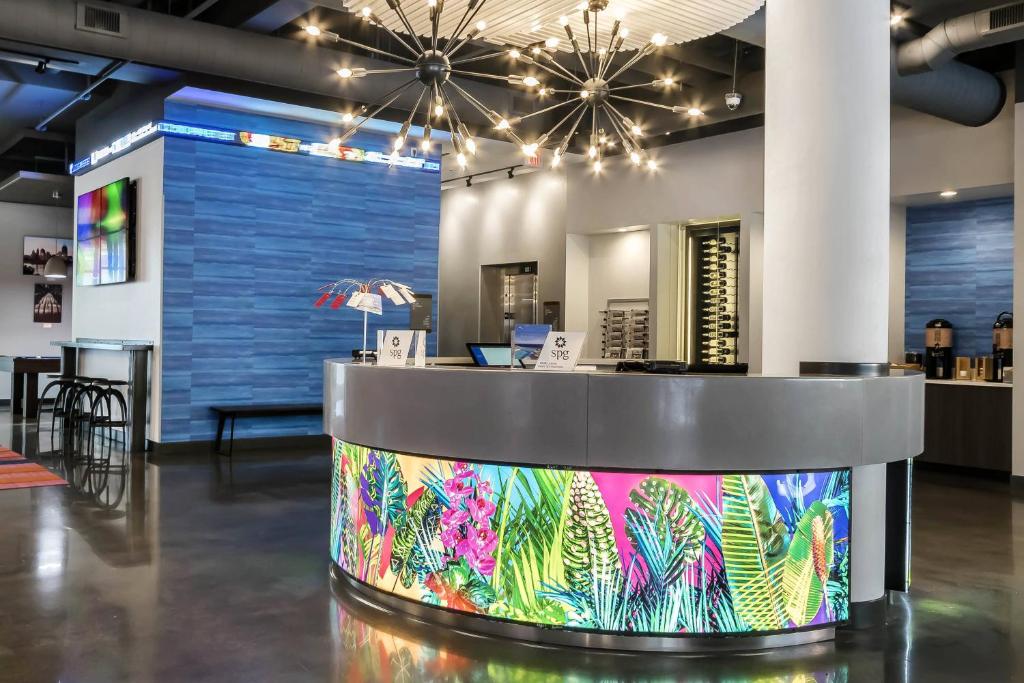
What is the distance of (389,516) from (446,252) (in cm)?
1163

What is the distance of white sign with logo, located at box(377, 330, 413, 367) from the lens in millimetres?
4871

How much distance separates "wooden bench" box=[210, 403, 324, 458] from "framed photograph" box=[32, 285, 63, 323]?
337 inches

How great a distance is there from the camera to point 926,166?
9.22 m

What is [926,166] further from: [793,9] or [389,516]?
[389,516]

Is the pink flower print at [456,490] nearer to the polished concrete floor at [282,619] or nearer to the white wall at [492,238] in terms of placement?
the polished concrete floor at [282,619]

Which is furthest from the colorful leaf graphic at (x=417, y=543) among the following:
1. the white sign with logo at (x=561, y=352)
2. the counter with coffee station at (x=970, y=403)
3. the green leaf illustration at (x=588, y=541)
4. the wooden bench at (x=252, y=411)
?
the counter with coffee station at (x=970, y=403)

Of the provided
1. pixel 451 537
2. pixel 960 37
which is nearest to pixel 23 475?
pixel 451 537

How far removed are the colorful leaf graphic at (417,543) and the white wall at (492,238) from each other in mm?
8892

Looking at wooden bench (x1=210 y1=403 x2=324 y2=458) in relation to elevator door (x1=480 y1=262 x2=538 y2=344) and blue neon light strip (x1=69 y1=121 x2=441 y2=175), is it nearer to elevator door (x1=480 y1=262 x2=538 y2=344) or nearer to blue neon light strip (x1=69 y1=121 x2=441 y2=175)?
blue neon light strip (x1=69 y1=121 x2=441 y2=175)

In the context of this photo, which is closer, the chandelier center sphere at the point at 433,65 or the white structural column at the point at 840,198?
the white structural column at the point at 840,198

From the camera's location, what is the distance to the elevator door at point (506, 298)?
13945 mm

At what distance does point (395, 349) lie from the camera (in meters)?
4.90

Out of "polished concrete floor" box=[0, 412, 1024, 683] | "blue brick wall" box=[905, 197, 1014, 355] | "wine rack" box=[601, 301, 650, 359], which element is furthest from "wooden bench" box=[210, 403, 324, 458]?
"blue brick wall" box=[905, 197, 1014, 355]

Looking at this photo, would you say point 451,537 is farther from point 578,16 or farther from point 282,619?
point 578,16
